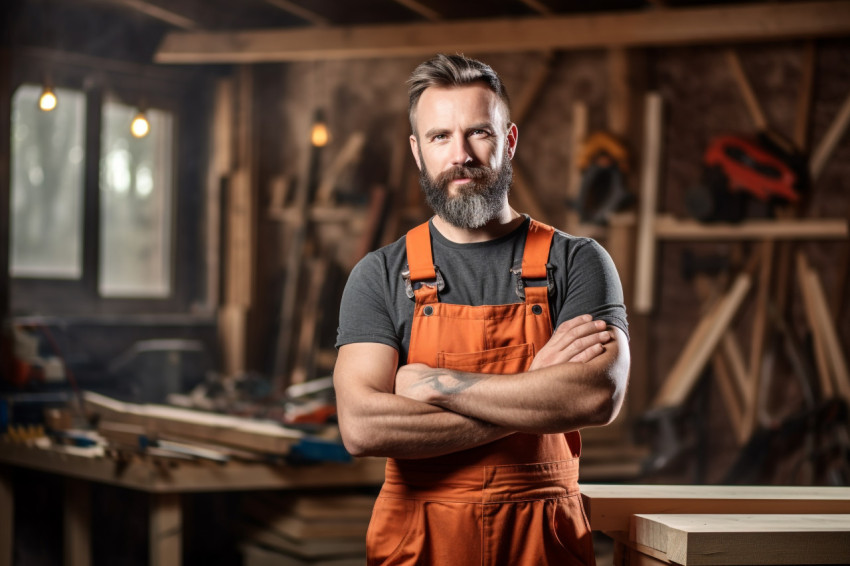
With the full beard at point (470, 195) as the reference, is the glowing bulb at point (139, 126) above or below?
above

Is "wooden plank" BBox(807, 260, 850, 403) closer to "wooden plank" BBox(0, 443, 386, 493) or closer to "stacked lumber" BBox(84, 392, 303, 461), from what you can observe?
"wooden plank" BBox(0, 443, 386, 493)

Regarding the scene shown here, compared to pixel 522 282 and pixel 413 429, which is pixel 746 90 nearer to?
pixel 522 282

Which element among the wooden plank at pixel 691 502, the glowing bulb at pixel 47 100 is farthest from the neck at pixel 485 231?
the glowing bulb at pixel 47 100

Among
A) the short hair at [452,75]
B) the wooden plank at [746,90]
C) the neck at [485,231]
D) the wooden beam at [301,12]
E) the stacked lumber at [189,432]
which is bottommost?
the stacked lumber at [189,432]

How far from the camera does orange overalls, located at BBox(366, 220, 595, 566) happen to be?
81.2 inches

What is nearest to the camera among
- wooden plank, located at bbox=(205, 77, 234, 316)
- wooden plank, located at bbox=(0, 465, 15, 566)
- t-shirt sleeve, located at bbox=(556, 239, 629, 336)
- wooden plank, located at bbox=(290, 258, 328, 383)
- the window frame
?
t-shirt sleeve, located at bbox=(556, 239, 629, 336)

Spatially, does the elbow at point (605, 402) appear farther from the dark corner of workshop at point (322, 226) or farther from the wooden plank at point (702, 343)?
the wooden plank at point (702, 343)

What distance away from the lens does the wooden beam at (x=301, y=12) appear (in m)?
5.82

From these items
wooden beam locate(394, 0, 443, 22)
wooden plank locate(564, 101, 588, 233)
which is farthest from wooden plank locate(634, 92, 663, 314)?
wooden beam locate(394, 0, 443, 22)

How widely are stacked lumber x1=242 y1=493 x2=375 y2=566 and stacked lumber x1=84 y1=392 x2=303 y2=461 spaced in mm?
364

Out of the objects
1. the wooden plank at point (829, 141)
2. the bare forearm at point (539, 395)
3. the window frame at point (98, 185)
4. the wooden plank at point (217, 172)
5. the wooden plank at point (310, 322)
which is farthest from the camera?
Answer: the wooden plank at point (217, 172)

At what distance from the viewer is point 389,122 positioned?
6508 mm

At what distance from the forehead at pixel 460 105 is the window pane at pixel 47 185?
4.15m

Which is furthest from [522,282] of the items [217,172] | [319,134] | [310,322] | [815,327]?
[217,172]
